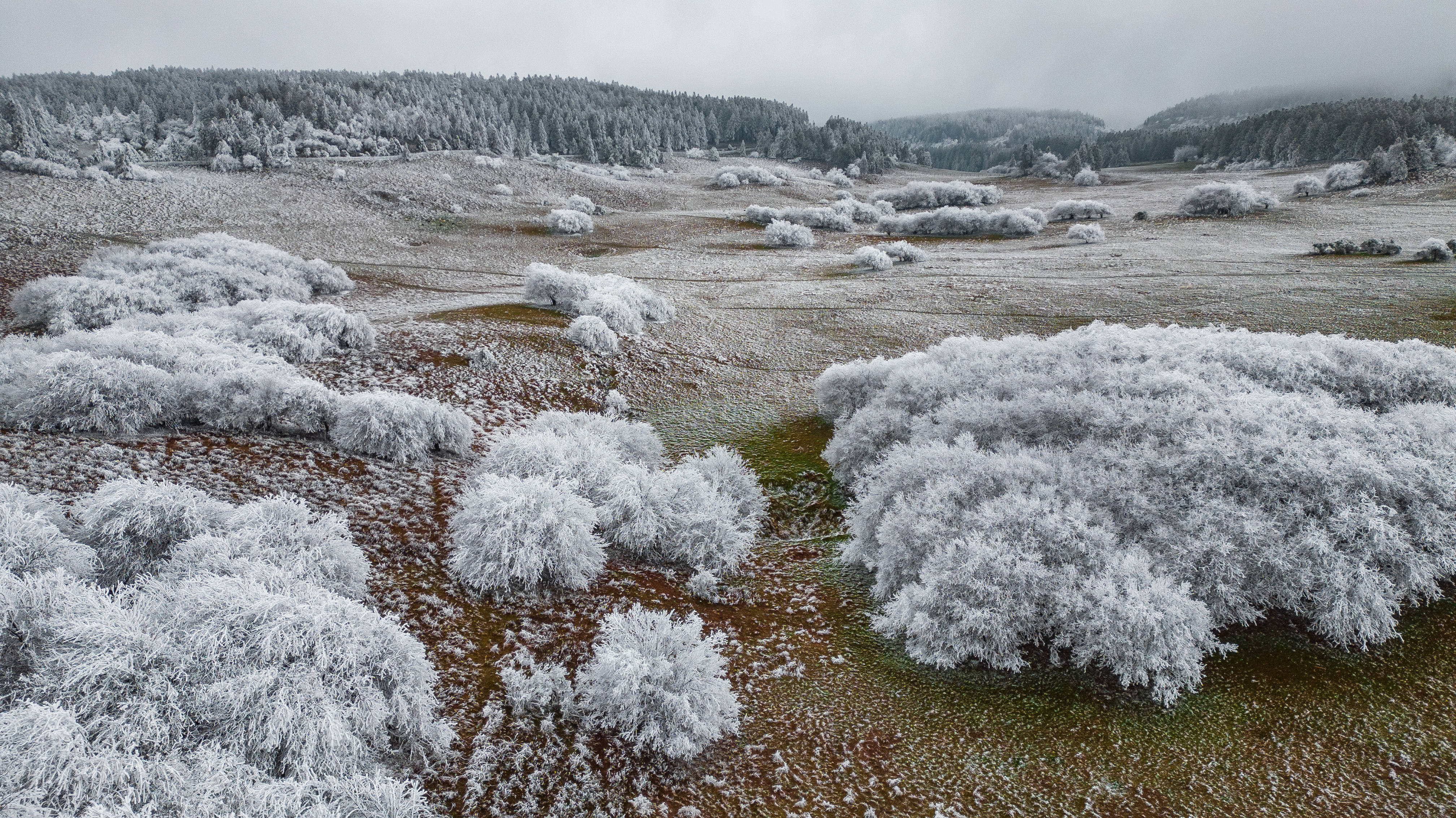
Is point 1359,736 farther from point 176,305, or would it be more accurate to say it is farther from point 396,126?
point 396,126

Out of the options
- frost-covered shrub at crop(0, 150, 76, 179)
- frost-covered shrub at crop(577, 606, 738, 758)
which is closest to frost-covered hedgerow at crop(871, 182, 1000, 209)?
frost-covered shrub at crop(0, 150, 76, 179)

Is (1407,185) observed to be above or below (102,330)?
above

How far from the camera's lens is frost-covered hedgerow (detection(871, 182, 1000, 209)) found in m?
56.8

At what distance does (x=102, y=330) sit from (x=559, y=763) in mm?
12173

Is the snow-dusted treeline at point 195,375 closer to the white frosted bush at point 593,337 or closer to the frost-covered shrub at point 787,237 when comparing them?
the white frosted bush at point 593,337

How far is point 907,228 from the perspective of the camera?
44.1 metres

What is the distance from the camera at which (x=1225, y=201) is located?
139 feet

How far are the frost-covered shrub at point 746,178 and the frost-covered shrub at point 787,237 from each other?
98.1ft

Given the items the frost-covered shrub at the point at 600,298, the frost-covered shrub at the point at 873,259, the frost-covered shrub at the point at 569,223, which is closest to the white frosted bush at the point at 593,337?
the frost-covered shrub at the point at 600,298

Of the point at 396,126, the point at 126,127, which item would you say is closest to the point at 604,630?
the point at 396,126

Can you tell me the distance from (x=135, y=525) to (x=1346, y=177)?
73.3 metres

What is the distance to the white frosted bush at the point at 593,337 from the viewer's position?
16797 millimetres

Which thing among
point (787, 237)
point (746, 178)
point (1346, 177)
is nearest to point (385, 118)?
point (746, 178)

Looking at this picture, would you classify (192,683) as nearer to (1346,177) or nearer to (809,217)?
(809,217)
